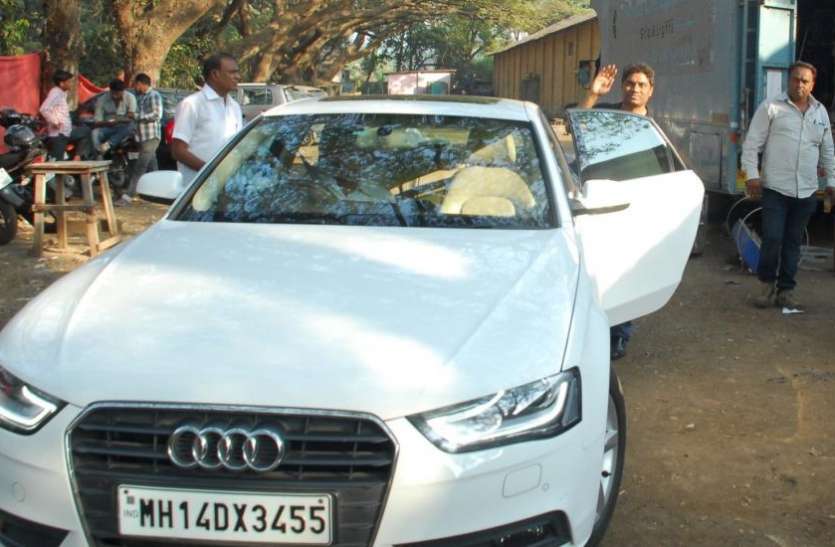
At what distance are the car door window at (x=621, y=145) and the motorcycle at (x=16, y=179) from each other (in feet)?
16.7

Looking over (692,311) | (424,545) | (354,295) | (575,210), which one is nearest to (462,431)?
(424,545)

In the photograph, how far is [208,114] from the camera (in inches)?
256

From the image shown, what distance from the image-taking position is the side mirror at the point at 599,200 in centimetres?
402

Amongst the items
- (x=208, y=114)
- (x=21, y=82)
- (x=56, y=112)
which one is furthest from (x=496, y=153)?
(x=21, y=82)

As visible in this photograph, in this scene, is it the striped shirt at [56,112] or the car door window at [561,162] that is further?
the striped shirt at [56,112]

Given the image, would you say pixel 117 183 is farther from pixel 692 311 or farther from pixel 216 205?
pixel 216 205

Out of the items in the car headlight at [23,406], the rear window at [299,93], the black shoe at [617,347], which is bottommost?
the rear window at [299,93]

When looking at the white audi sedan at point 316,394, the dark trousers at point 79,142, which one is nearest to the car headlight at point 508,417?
the white audi sedan at point 316,394

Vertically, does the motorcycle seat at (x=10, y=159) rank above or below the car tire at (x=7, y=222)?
above

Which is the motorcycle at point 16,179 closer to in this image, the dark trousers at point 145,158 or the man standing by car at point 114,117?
the dark trousers at point 145,158

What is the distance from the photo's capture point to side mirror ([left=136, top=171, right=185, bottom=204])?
4.44 m

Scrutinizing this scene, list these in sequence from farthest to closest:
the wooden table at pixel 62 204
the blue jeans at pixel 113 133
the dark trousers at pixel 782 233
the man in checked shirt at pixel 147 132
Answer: the blue jeans at pixel 113 133, the man in checked shirt at pixel 147 132, the wooden table at pixel 62 204, the dark trousers at pixel 782 233

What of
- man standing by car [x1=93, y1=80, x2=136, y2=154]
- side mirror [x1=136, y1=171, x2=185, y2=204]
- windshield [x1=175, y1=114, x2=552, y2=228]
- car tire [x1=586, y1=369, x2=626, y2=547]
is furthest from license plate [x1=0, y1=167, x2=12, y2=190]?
car tire [x1=586, y1=369, x2=626, y2=547]

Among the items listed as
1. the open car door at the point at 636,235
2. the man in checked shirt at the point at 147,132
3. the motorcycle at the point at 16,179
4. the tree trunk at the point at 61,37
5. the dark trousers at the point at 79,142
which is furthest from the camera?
the tree trunk at the point at 61,37
